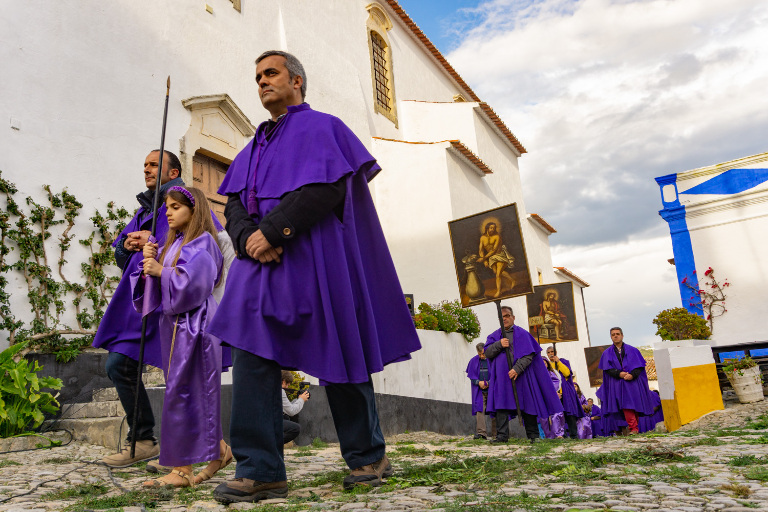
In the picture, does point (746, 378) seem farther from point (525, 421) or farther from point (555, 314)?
point (555, 314)

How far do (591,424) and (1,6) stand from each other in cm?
1468

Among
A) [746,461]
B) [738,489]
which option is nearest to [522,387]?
[746,461]

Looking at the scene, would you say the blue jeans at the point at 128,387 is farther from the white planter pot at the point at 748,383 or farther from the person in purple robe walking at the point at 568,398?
the person in purple robe walking at the point at 568,398

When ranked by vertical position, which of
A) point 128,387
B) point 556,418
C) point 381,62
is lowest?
point 556,418

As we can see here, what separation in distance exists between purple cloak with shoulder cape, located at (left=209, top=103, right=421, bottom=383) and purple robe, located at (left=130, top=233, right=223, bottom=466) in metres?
0.63

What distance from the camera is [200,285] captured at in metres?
3.88

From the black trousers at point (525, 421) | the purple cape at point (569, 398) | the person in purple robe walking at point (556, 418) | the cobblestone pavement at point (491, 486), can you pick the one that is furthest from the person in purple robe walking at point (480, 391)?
the cobblestone pavement at point (491, 486)

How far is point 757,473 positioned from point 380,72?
16.7 m

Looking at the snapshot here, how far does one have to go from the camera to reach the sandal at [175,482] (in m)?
3.60

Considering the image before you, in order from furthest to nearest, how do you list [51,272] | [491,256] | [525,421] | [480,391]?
[480,391] < [491,256] < [525,421] < [51,272]

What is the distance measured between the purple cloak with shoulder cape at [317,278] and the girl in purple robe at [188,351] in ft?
2.03

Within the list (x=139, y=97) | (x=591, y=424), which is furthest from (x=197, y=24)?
(x=591, y=424)

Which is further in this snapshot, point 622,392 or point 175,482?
point 622,392

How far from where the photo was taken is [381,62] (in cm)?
1872
